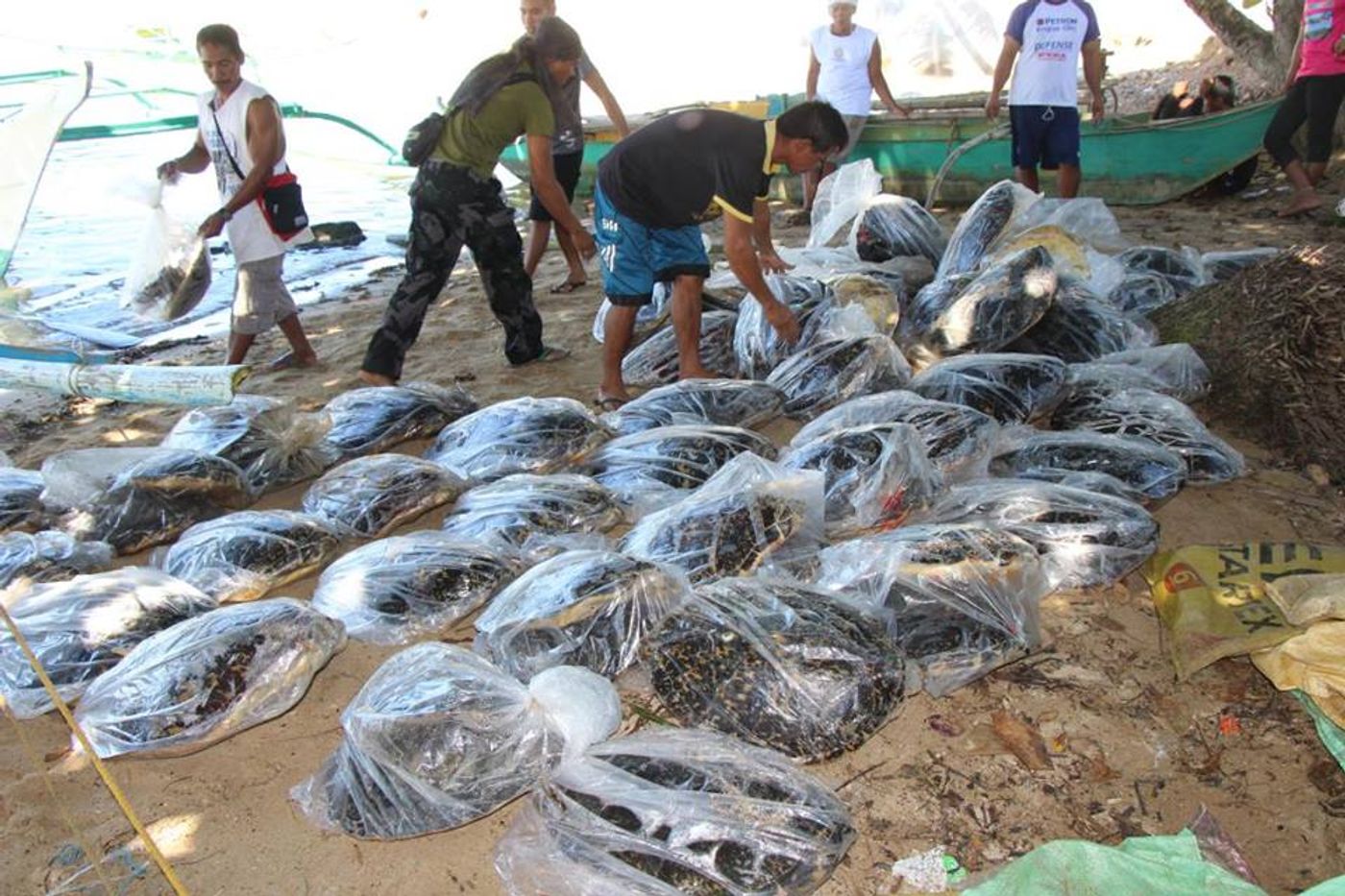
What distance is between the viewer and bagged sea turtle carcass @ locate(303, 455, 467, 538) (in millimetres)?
3045

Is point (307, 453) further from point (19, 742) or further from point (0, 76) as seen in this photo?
point (0, 76)

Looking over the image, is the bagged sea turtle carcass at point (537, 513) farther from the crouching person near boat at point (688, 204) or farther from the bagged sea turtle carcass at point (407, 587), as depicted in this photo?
the crouching person near boat at point (688, 204)

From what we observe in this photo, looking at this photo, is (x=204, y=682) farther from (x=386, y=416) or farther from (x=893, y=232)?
(x=893, y=232)

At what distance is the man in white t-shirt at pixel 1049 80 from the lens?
5.73m

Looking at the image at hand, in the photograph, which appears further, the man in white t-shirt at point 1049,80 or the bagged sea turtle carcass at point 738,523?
the man in white t-shirt at point 1049,80

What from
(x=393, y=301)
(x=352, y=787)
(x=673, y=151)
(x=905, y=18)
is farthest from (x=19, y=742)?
(x=905, y=18)

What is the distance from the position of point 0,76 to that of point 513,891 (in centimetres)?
1154

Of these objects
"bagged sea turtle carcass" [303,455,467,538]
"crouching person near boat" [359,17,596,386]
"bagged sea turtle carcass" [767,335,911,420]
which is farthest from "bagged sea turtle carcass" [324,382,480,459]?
"bagged sea turtle carcass" [767,335,911,420]

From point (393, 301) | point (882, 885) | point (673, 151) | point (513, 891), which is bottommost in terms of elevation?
point (882, 885)

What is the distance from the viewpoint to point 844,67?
22.6ft

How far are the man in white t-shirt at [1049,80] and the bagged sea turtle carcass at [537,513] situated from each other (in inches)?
165

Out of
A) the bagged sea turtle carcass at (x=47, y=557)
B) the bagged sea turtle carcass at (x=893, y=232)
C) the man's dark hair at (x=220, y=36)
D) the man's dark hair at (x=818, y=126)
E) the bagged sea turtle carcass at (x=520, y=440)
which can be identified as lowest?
the bagged sea turtle carcass at (x=520, y=440)

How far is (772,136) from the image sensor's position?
336cm

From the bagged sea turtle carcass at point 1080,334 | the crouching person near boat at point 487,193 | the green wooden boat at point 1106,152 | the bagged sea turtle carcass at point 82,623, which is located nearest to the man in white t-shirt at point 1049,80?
the green wooden boat at point 1106,152
